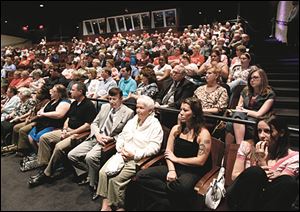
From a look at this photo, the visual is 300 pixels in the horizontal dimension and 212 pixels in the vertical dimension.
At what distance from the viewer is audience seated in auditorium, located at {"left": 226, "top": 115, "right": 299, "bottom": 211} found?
540 mm

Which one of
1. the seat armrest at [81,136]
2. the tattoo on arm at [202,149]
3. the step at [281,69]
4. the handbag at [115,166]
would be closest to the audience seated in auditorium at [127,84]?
the seat armrest at [81,136]

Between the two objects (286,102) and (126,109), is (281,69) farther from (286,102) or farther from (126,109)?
(126,109)

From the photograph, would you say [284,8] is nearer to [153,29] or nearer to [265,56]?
[265,56]

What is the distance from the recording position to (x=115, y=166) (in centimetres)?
162

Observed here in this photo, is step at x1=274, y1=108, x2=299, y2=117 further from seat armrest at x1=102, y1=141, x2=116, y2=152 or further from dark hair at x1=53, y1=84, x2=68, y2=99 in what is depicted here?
dark hair at x1=53, y1=84, x2=68, y2=99

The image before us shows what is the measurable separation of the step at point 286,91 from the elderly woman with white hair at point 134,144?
1214mm

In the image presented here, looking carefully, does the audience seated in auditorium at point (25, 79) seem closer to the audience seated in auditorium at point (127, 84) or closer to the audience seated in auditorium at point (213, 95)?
the audience seated in auditorium at point (127, 84)

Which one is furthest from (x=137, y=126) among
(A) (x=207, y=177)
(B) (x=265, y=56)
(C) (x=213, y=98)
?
(B) (x=265, y=56)

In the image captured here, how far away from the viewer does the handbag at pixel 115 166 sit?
1.59 meters

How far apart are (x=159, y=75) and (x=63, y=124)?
1.39m

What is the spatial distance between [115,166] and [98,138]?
398 millimetres

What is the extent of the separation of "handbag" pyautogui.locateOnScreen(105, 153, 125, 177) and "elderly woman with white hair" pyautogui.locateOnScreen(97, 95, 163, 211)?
0.01 meters

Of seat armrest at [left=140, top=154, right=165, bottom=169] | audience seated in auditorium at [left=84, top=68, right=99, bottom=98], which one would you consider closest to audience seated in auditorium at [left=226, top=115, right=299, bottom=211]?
seat armrest at [left=140, top=154, right=165, bottom=169]

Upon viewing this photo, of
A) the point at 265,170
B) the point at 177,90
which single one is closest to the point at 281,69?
the point at 265,170
